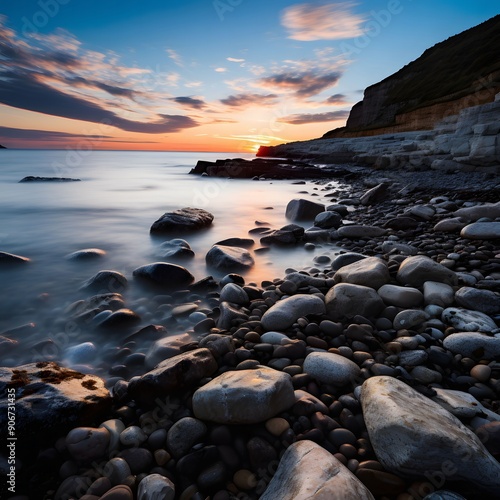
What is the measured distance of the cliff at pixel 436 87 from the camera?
33156 mm

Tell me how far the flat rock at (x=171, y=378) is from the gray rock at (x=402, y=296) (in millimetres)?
1737

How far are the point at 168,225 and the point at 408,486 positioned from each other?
594cm

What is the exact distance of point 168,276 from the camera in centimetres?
389

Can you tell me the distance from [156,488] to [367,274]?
8.44ft

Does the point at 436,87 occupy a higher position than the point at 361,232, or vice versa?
the point at 436,87

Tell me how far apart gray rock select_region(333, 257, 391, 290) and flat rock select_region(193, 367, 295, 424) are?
5.64 ft

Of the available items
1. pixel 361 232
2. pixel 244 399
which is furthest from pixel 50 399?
pixel 361 232

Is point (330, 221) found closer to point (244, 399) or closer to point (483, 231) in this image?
point (483, 231)

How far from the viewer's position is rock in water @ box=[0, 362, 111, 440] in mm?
1642

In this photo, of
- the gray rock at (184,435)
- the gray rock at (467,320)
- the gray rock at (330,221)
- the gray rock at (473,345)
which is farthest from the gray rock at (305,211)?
the gray rock at (184,435)

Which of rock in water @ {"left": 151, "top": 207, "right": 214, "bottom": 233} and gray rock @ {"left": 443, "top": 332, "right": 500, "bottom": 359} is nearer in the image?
gray rock @ {"left": 443, "top": 332, "right": 500, "bottom": 359}

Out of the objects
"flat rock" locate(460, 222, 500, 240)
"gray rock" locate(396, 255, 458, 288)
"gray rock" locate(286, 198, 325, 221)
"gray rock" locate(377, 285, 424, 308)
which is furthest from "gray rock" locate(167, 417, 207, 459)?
"gray rock" locate(286, 198, 325, 221)

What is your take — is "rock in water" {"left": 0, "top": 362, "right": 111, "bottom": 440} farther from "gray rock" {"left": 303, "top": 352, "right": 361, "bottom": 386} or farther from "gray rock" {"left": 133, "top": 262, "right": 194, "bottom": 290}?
"gray rock" {"left": 133, "top": 262, "right": 194, "bottom": 290}

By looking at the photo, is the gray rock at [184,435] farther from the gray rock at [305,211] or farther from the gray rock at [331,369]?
the gray rock at [305,211]
